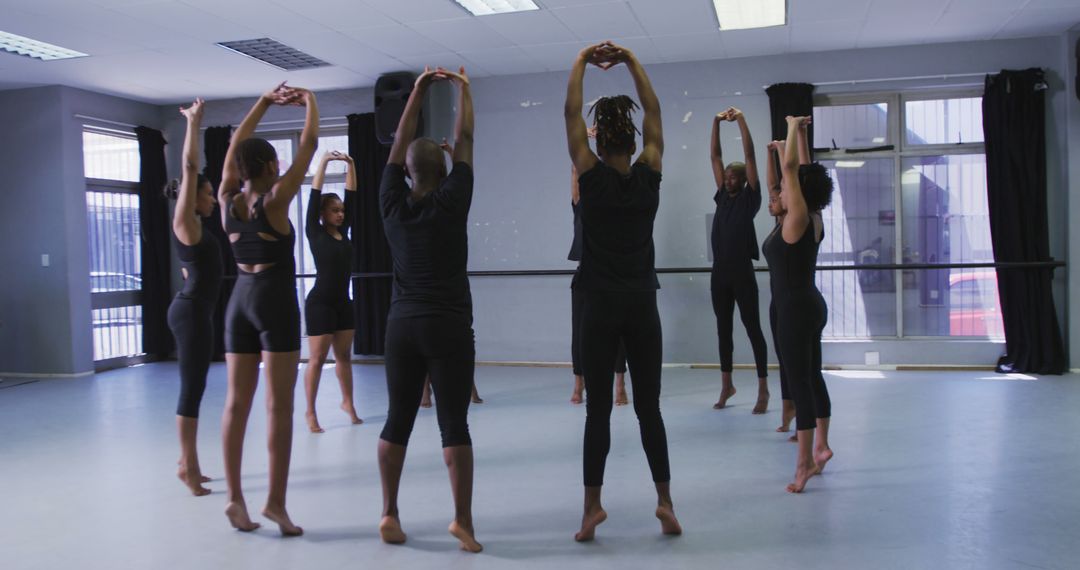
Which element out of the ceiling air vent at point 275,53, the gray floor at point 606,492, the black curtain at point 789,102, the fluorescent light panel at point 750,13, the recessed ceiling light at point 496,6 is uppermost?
the ceiling air vent at point 275,53

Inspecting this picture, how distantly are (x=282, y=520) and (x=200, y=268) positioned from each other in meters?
1.19

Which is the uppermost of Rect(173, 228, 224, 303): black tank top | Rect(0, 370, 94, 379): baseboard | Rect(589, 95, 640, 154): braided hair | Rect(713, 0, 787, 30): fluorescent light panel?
Rect(713, 0, 787, 30): fluorescent light panel

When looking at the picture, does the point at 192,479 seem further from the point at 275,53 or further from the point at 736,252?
the point at 275,53

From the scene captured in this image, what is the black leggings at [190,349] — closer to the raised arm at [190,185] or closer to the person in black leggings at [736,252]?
the raised arm at [190,185]

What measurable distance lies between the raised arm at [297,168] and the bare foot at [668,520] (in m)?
1.70

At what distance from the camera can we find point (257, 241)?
2.81 meters

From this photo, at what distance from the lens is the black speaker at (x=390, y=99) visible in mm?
→ 7293

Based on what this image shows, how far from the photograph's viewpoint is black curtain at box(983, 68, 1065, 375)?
21.1 feet

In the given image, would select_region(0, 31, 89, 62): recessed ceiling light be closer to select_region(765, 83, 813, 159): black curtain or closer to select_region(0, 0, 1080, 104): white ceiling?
select_region(0, 0, 1080, 104): white ceiling

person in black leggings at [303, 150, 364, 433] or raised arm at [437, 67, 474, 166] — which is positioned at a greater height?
raised arm at [437, 67, 474, 166]

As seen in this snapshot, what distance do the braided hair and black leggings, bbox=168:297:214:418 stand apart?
1.89 meters

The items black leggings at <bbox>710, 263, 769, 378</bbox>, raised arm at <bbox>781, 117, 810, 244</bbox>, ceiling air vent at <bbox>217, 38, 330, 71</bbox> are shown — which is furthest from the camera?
ceiling air vent at <bbox>217, 38, 330, 71</bbox>

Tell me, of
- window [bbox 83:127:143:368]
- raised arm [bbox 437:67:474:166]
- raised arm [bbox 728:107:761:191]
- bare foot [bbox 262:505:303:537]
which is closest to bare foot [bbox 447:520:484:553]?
bare foot [bbox 262:505:303:537]

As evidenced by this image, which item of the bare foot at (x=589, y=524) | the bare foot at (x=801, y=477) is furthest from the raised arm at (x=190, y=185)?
the bare foot at (x=801, y=477)
